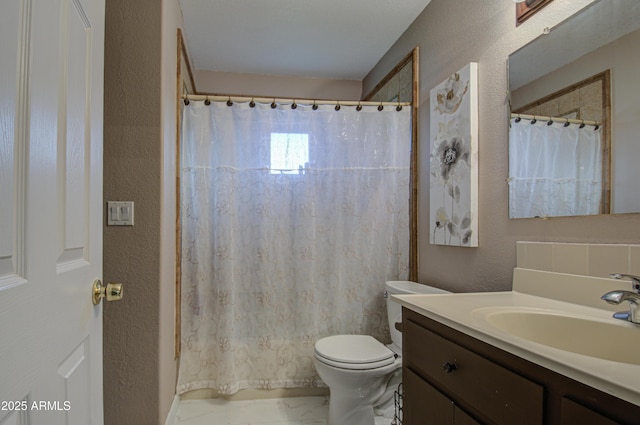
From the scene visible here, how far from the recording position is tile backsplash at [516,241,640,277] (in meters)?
0.99

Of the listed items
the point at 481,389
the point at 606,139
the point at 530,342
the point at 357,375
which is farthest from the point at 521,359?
the point at 357,375

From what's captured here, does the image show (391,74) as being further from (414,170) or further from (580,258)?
(580,258)

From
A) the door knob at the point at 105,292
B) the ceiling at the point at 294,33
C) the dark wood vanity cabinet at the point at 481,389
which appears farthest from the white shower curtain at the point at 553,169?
the door knob at the point at 105,292

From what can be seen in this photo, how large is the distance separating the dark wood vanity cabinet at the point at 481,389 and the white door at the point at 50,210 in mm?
893

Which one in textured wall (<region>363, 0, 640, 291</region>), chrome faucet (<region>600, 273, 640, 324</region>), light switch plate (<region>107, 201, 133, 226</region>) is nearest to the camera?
chrome faucet (<region>600, 273, 640, 324</region>)

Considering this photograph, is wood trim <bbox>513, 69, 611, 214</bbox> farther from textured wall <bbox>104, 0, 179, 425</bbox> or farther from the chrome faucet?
textured wall <bbox>104, 0, 179, 425</bbox>

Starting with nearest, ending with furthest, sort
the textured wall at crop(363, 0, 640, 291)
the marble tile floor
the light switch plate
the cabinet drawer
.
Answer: the cabinet drawer, the textured wall at crop(363, 0, 640, 291), the light switch plate, the marble tile floor

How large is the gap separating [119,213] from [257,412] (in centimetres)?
139

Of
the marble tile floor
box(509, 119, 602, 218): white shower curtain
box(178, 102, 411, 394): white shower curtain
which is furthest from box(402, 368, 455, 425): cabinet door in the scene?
box(178, 102, 411, 394): white shower curtain

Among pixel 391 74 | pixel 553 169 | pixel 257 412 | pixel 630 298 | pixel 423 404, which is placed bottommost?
pixel 257 412


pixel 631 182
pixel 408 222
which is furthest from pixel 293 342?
pixel 631 182

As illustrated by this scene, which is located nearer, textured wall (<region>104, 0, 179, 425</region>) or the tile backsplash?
the tile backsplash

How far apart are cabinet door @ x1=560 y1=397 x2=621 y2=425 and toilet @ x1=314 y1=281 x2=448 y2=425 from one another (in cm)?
119

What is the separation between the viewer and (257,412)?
6.73 feet
